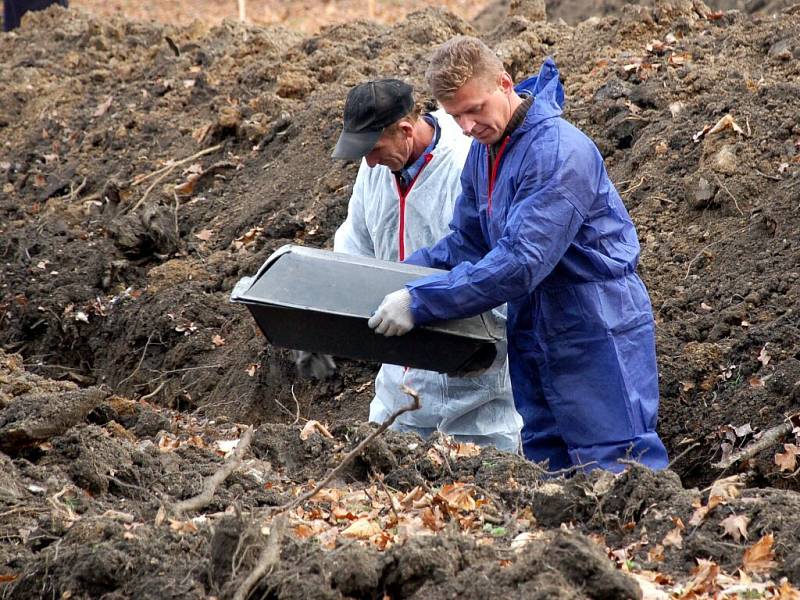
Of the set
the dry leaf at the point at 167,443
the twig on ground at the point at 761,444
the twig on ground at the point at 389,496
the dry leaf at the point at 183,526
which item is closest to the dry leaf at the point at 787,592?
the twig on ground at the point at 389,496

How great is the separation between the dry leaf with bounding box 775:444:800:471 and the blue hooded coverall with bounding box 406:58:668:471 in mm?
547

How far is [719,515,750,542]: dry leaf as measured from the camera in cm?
385

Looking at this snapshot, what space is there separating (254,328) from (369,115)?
3.14 meters

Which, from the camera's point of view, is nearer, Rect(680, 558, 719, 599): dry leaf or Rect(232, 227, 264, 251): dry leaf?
Rect(680, 558, 719, 599): dry leaf

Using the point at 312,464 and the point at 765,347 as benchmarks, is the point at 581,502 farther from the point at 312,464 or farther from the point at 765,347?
the point at 765,347

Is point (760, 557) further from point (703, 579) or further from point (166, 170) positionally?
point (166, 170)

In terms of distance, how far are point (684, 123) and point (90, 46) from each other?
26.9ft

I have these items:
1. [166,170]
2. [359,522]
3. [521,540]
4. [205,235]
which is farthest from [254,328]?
[521,540]

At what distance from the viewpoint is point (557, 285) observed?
509cm

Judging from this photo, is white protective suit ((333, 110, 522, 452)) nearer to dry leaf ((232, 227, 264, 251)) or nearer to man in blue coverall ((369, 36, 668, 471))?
man in blue coverall ((369, 36, 668, 471))

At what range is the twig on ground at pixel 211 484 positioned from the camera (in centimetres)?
430

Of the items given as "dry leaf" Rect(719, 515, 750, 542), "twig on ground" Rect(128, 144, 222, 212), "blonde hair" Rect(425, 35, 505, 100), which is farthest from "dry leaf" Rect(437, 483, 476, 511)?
"twig on ground" Rect(128, 144, 222, 212)

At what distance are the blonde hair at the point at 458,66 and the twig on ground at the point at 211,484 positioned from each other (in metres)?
1.59

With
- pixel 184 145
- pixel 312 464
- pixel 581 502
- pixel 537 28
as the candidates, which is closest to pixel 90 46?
pixel 184 145
